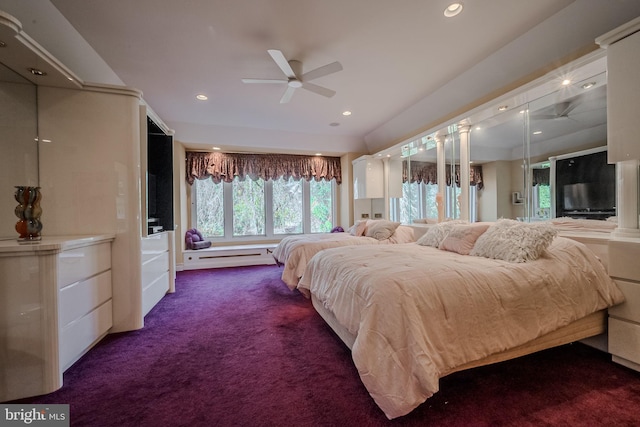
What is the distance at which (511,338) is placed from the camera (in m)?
1.38

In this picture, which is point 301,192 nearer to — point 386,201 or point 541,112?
point 386,201

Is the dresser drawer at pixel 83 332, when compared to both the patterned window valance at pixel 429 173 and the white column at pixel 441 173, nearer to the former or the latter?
the white column at pixel 441 173

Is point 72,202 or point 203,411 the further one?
point 72,202

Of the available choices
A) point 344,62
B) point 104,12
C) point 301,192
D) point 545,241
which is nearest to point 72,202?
point 104,12

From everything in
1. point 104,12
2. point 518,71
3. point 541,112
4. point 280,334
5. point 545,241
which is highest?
point 104,12

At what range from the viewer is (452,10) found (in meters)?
1.90

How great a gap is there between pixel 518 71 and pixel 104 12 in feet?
11.9

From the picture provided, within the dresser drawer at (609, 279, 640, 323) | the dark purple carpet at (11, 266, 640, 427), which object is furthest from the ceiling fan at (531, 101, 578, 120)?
→ the dark purple carpet at (11, 266, 640, 427)

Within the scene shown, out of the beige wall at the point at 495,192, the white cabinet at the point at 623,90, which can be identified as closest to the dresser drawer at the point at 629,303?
the white cabinet at the point at 623,90

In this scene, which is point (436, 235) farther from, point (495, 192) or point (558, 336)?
point (558, 336)

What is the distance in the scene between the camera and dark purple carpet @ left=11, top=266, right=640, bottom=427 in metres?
1.23

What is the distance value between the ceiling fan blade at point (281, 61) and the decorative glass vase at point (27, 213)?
197 centimetres

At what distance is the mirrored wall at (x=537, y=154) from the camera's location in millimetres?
2016

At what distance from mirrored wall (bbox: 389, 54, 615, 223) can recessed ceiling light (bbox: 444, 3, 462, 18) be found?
3.18 feet
